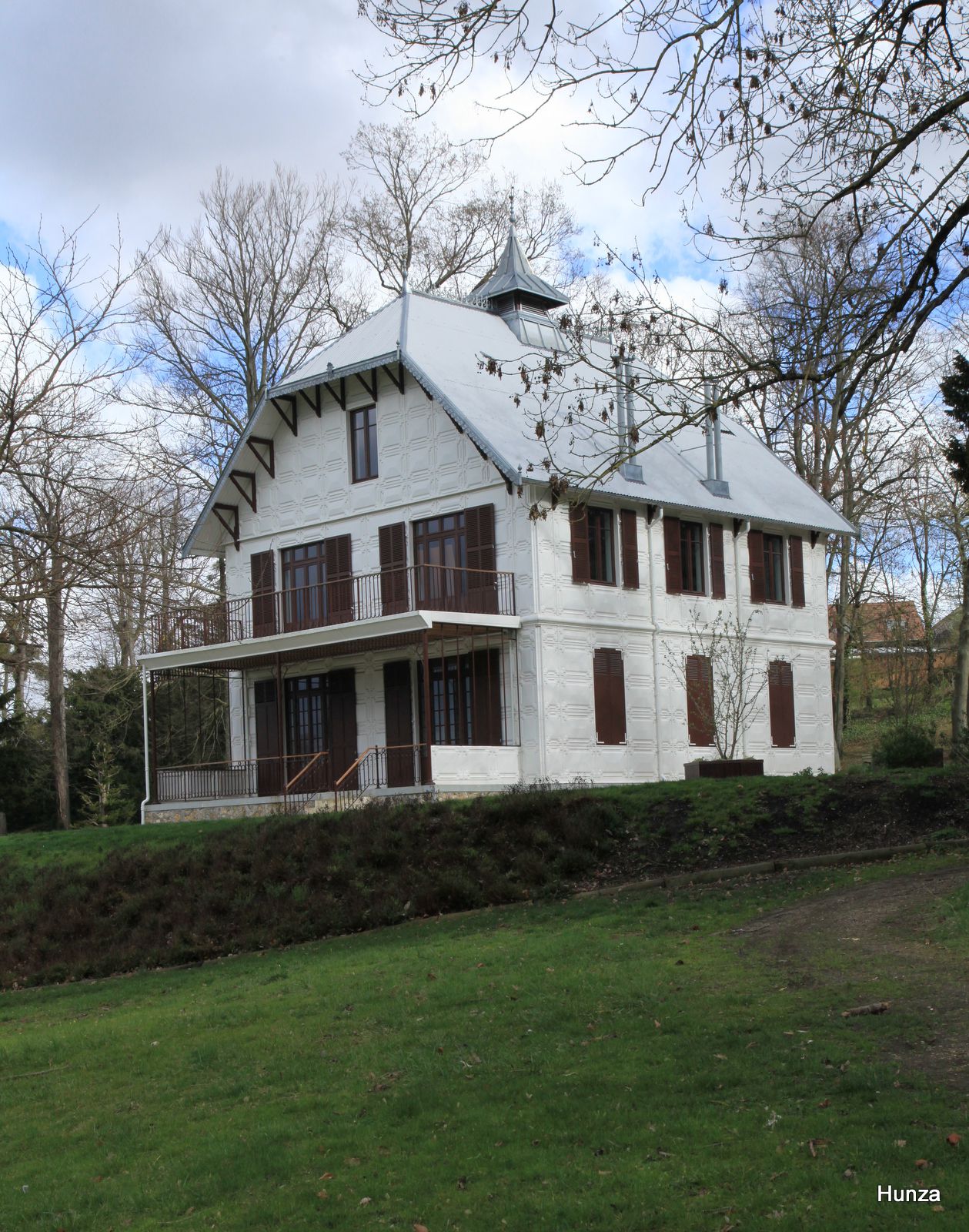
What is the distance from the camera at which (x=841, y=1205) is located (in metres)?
6.21

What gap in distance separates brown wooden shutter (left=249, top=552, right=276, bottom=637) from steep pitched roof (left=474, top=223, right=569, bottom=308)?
8.18m

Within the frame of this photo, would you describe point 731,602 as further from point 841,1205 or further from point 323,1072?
point 841,1205

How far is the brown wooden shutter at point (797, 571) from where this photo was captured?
103 ft

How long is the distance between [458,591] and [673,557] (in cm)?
491

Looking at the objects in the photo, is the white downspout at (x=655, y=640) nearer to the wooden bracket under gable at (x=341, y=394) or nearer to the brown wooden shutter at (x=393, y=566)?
the brown wooden shutter at (x=393, y=566)

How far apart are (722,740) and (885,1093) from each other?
2001cm

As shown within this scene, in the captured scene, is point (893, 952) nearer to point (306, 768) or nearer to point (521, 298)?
point (306, 768)

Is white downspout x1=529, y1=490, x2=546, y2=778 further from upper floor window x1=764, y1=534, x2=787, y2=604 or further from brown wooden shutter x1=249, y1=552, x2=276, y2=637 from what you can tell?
upper floor window x1=764, y1=534, x2=787, y2=604

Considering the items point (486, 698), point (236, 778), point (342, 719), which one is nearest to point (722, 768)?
point (486, 698)

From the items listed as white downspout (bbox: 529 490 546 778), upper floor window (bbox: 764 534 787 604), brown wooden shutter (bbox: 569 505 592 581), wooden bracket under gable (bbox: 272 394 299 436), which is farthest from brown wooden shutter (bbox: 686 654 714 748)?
wooden bracket under gable (bbox: 272 394 299 436)

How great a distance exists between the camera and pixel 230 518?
31516 millimetres

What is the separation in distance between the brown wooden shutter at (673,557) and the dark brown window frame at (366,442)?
6058 mm

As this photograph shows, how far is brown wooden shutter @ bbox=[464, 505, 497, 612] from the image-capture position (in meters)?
25.9

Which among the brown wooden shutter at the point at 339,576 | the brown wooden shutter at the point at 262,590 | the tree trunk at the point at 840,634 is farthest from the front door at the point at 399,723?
the tree trunk at the point at 840,634
